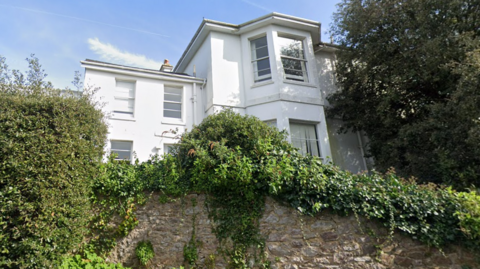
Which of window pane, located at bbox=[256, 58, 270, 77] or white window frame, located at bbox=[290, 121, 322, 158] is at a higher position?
window pane, located at bbox=[256, 58, 270, 77]

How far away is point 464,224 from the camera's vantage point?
6449 mm

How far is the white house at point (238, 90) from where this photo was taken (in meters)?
11.4

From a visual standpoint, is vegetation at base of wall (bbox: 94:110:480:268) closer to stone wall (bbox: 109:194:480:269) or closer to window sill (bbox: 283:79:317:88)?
stone wall (bbox: 109:194:480:269)

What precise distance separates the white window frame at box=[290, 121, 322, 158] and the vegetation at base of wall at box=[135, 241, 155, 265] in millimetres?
6838

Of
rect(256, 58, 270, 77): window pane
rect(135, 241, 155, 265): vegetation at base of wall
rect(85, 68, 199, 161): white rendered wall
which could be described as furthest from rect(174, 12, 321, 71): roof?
rect(135, 241, 155, 265): vegetation at base of wall

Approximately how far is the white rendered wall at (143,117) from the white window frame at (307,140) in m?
4.13

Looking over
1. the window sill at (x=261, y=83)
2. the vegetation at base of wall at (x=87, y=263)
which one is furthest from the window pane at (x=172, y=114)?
the vegetation at base of wall at (x=87, y=263)

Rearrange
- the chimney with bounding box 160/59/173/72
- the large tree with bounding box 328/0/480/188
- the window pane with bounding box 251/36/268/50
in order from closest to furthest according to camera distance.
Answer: the large tree with bounding box 328/0/480/188 < the window pane with bounding box 251/36/268/50 < the chimney with bounding box 160/59/173/72

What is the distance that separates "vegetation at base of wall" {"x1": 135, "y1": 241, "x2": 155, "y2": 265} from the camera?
5871 millimetres

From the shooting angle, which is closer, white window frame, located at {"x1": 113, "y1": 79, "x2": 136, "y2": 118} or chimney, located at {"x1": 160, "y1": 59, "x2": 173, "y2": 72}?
white window frame, located at {"x1": 113, "y1": 79, "x2": 136, "y2": 118}

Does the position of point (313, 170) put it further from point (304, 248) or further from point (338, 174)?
point (304, 248)

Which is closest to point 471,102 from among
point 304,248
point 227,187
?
point 304,248

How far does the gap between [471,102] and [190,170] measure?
7.60m

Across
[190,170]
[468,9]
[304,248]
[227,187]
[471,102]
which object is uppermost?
[468,9]
